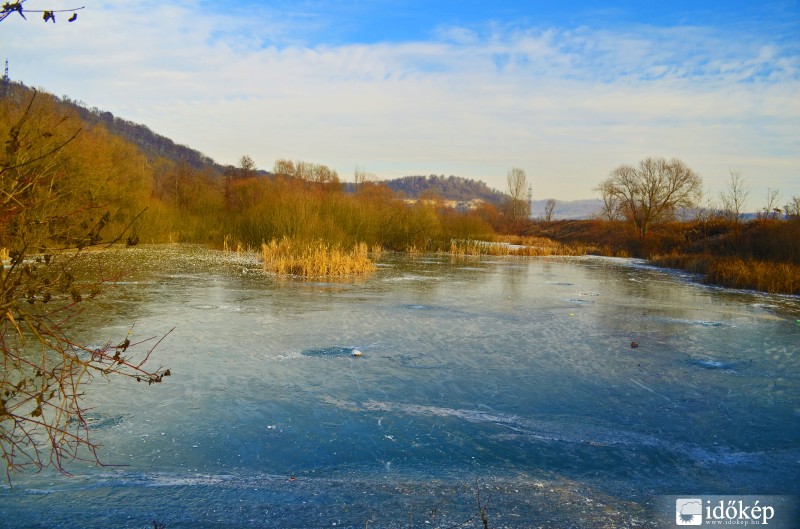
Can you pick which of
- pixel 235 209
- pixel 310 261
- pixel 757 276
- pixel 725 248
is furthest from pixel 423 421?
pixel 235 209

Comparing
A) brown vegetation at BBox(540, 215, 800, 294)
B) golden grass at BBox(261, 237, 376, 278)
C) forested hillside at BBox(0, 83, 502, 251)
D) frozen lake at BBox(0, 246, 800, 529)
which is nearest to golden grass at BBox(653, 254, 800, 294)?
brown vegetation at BBox(540, 215, 800, 294)

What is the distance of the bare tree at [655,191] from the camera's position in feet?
121

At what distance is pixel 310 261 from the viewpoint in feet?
53.7

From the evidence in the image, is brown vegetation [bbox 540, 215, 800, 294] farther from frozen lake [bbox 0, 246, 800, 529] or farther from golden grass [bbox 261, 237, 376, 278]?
golden grass [bbox 261, 237, 376, 278]

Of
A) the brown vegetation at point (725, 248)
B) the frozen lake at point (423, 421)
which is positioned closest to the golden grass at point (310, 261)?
the frozen lake at point (423, 421)

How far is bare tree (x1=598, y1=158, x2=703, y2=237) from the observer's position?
3688 cm

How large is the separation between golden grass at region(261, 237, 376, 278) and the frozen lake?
6230 mm

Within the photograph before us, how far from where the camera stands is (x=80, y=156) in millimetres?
18641

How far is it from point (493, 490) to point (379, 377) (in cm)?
257

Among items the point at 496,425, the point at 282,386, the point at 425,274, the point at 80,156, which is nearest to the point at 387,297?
the point at 425,274

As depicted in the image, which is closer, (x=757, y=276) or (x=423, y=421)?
(x=423, y=421)

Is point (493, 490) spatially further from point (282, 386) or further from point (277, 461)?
point (282, 386)

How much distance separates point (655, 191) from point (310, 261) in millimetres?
28388

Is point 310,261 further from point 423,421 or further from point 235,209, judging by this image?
point 235,209
